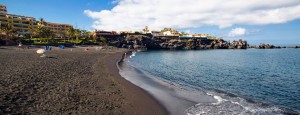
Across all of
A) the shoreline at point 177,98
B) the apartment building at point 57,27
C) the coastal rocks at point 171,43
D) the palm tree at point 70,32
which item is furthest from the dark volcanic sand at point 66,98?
the coastal rocks at point 171,43

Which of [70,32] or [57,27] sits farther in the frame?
[57,27]

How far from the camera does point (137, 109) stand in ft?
52.7

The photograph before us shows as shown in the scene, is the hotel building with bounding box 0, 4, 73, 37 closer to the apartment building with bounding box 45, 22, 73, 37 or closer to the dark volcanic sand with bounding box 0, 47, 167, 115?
the apartment building with bounding box 45, 22, 73, 37

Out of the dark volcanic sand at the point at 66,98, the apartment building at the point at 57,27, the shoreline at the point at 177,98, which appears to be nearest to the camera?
the dark volcanic sand at the point at 66,98

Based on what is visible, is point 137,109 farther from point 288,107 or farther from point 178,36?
point 178,36

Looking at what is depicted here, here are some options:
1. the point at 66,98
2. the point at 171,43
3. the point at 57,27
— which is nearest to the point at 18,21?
A: the point at 57,27

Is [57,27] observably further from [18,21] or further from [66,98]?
[66,98]

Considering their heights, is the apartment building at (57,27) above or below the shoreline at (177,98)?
above

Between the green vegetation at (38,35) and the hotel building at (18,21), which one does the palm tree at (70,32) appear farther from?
the hotel building at (18,21)

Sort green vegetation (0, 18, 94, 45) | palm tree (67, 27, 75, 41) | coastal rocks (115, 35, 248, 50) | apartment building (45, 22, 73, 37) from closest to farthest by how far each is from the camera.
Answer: green vegetation (0, 18, 94, 45)
palm tree (67, 27, 75, 41)
apartment building (45, 22, 73, 37)
coastal rocks (115, 35, 248, 50)

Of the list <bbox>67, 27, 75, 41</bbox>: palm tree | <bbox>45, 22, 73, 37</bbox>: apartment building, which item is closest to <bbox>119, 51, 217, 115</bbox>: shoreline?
<bbox>67, 27, 75, 41</bbox>: palm tree

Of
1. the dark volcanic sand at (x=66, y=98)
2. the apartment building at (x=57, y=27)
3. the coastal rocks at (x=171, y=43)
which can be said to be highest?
the apartment building at (x=57, y=27)

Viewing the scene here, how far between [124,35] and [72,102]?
14946cm

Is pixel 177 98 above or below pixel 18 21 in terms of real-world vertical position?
below
